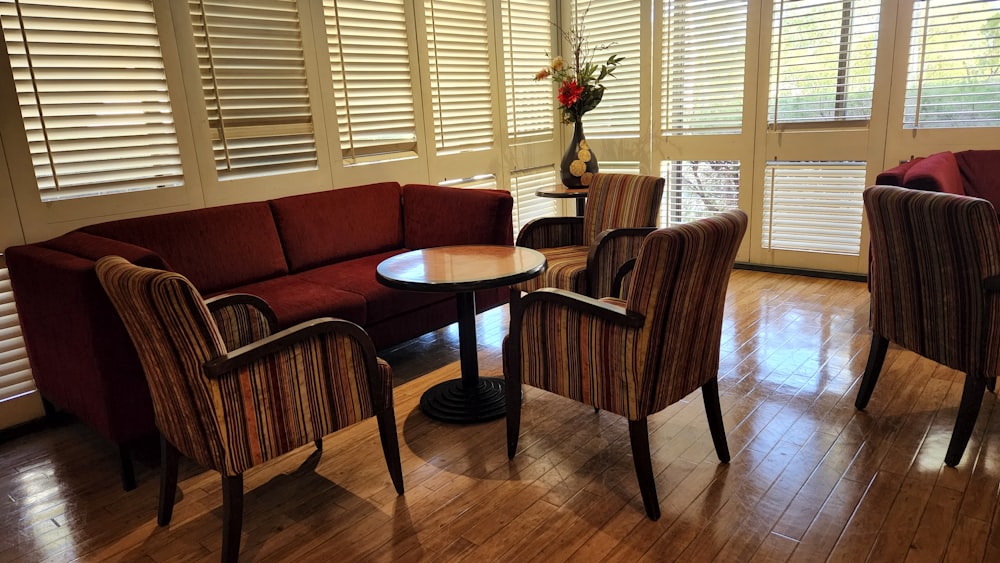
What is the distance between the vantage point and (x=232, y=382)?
1.70 metres

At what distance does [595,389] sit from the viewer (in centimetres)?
200

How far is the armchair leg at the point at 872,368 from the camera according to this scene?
249 centimetres

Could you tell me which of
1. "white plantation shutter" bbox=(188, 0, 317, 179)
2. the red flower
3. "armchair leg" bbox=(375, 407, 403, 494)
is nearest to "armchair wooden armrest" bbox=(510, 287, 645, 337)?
"armchair leg" bbox=(375, 407, 403, 494)

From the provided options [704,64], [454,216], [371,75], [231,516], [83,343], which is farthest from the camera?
[704,64]

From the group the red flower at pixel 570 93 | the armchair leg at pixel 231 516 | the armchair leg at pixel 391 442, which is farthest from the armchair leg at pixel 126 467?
the red flower at pixel 570 93

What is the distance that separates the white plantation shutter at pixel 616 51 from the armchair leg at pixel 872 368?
2.74 m

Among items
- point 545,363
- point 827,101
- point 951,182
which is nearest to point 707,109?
point 827,101

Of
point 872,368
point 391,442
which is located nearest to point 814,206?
point 872,368

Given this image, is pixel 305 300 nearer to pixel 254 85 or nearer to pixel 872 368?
pixel 254 85

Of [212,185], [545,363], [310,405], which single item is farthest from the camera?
[212,185]

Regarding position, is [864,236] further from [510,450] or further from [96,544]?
[96,544]

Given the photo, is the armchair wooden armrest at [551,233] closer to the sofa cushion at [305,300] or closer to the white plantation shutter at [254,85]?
the sofa cushion at [305,300]

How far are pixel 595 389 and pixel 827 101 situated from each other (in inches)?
120

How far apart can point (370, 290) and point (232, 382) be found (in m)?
1.29
